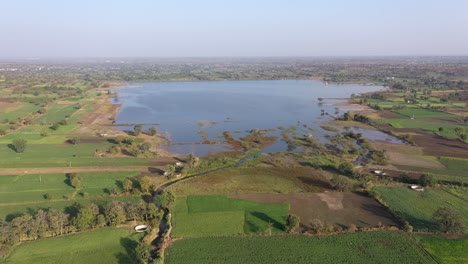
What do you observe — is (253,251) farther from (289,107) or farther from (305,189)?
(289,107)

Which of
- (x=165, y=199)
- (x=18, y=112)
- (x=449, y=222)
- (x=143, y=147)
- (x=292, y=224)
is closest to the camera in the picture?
(x=449, y=222)

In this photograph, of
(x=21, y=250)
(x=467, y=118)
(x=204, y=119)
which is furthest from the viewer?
(x=204, y=119)

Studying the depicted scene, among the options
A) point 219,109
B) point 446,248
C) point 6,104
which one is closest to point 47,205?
point 446,248

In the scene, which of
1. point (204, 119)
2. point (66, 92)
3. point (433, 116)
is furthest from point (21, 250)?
point (66, 92)

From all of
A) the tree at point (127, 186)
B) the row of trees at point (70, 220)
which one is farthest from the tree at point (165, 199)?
the tree at point (127, 186)

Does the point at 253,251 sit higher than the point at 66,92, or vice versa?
the point at 66,92

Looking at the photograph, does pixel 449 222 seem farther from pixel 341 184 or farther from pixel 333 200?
pixel 341 184

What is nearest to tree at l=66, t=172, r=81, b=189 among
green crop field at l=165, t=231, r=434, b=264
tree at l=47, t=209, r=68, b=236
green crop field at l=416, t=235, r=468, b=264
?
tree at l=47, t=209, r=68, b=236
